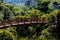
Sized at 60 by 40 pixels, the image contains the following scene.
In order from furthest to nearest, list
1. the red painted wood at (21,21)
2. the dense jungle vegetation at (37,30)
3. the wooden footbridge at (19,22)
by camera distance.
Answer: the red painted wood at (21,21) < the wooden footbridge at (19,22) < the dense jungle vegetation at (37,30)

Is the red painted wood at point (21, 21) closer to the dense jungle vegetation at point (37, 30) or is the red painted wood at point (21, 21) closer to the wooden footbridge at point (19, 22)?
the wooden footbridge at point (19, 22)

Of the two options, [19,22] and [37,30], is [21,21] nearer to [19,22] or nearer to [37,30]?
[19,22]

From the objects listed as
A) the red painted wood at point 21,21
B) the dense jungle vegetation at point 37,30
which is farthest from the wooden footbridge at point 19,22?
the dense jungle vegetation at point 37,30

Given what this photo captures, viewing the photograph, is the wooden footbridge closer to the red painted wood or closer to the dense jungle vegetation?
the red painted wood

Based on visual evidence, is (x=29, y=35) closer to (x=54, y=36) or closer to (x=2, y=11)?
(x=54, y=36)

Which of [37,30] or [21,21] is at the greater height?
[21,21]

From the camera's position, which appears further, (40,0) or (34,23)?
(40,0)

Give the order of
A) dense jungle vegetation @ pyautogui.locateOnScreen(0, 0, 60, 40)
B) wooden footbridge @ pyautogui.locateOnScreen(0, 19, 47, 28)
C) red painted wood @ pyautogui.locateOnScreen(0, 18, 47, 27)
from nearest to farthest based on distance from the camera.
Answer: dense jungle vegetation @ pyautogui.locateOnScreen(0, 0, 60, 40)
wooden footbridge @ pyautogui.locateOnScreen(0, 19, 47, 28)
red painted wood @ pyautogui.locateOnScreen(0, 18, 47, 27)

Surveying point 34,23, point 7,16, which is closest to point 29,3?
point 7,16

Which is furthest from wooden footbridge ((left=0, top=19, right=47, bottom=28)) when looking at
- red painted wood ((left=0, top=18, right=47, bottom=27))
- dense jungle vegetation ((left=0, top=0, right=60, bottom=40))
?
dense jungle vegetation ((left=0, top=0, right=60, bottom=40))

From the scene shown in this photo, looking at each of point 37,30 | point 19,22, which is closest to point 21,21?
→ point 19,22

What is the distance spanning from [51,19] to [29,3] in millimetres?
18016

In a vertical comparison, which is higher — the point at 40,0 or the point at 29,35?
the point at 40,0

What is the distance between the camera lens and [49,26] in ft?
34.4
